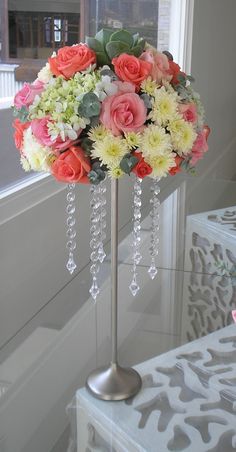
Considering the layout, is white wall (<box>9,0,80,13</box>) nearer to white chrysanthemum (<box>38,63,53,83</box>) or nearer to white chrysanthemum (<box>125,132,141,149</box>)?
white chrysanthemum (<box>38,63,53,83</box>)

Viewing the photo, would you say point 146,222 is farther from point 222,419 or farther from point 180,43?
point 180,43

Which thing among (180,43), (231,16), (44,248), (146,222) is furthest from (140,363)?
(231,16)

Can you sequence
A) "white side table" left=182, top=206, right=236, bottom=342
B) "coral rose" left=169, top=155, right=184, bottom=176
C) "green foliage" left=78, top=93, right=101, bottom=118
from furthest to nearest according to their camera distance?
"white side table" left=182, top=206, right=236, bottom=342
"coral rose" left=169, top=155, right=184, bottom=176
"green foliage" left=78, top=93, right=101, bottom=118

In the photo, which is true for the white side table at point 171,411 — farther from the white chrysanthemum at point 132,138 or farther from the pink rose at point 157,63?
the pink rose at point 157,63

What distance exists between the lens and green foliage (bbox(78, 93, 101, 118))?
0.91 m

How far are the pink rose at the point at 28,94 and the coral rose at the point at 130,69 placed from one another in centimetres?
15

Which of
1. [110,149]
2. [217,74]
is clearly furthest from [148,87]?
[217,74]

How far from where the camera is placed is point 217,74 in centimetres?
459

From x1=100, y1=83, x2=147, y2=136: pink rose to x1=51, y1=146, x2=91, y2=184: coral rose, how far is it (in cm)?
7

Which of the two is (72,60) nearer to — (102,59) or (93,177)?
(102,59)

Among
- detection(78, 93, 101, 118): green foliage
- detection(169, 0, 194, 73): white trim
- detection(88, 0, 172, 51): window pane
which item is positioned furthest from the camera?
detection(169, 0, 194, 73): white trim

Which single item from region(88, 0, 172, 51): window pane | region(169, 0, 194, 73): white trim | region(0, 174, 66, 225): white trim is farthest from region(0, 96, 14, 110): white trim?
region(169, 0, 194, 73): white trim

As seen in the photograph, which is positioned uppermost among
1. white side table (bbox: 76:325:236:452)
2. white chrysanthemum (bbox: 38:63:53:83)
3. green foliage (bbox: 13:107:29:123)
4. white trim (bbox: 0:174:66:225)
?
white chrysanthemum (bbox: 38:63:53:83)

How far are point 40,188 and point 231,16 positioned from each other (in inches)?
140
